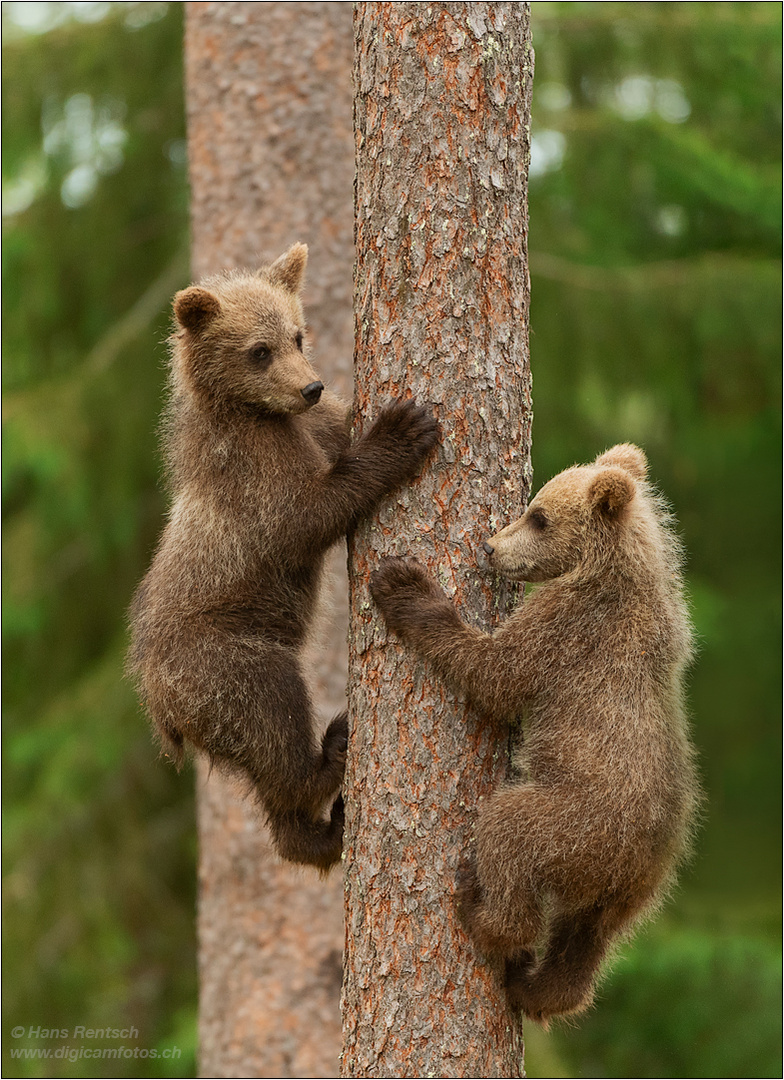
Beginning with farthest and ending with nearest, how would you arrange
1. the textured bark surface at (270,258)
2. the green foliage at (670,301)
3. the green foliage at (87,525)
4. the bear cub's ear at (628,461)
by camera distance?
1. the green foliage at (87,525)
2. the green foliage at (670,301)
3. the textured bark surface at (270,258)
4. the bear cub's ear at (628,461)

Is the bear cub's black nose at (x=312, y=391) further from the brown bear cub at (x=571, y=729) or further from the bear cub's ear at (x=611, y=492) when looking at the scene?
the bear cub's ear at (x=611, y=492)

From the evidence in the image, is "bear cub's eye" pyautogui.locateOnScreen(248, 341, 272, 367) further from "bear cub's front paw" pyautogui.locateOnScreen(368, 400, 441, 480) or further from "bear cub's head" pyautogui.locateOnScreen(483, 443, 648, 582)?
"bear cub's head" pyautogui.locateOnScreen(483, 443, 648, 582)

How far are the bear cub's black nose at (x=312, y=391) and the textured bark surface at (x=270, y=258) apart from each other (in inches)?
122

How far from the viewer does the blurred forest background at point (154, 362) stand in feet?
31.1

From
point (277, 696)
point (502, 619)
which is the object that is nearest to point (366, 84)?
point (502, 619)

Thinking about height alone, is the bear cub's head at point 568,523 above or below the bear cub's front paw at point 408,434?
below

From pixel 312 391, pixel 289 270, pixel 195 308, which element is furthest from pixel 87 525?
pixel 312 391

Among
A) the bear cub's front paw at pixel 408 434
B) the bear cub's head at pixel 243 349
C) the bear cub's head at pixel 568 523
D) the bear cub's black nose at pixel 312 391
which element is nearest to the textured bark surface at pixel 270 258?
the bear cub's head at pixel 243 349

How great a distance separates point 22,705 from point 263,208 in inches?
230

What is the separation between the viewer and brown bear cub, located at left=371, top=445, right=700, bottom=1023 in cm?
379

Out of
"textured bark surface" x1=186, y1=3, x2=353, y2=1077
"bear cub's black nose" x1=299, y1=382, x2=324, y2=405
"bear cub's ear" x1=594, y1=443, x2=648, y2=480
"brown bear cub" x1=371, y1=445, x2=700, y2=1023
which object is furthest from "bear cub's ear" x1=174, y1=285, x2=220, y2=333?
"textured bark surface" x1=186, y1=3, x2=353, y2=1077

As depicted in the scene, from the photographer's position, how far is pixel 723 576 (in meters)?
13.9

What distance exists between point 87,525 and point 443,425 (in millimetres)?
6599

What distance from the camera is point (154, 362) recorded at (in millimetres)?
9414
